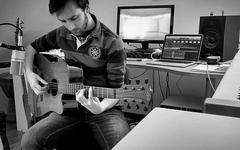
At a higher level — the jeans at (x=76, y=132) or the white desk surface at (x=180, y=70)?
the white desk surface at (x=180, y=70)

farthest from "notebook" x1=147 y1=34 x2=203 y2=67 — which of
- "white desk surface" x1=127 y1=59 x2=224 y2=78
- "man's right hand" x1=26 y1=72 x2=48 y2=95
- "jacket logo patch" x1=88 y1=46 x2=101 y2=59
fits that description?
"man's right hand" x1=26 y1=72 x2=48 y2=95

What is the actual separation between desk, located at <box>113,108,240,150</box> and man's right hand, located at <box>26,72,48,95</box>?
53.8 inches

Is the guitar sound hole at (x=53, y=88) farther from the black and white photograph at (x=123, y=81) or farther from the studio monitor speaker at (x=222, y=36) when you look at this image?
the studio monitor speaker at (x=222, y=36)

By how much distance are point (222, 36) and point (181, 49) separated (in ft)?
1.07

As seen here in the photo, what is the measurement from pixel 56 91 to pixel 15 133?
1.23 m

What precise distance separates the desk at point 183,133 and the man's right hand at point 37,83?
137 centimetres

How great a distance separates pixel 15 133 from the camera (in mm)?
2543

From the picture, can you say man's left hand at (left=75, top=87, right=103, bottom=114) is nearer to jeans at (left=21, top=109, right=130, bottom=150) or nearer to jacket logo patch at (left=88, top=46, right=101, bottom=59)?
jeans at (left=21, top=109, right=130, bottom=150)

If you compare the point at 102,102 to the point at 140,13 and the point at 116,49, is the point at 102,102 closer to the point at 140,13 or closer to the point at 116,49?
the point at 116,49

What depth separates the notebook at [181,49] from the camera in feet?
6.82

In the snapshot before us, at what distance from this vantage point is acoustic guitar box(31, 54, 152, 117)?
132 centimetres

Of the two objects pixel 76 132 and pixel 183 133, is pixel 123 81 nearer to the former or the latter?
pixel 76 132

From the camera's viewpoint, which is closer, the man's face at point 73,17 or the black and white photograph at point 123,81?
the black and white photograph at point 123,81

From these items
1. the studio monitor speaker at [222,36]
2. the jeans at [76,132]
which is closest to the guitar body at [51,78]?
the jeans at [76,132]
